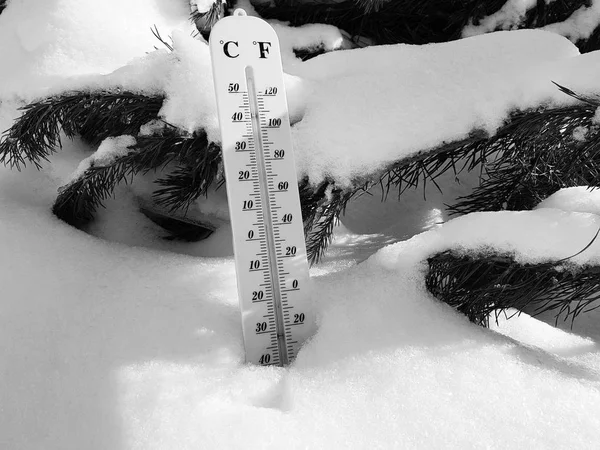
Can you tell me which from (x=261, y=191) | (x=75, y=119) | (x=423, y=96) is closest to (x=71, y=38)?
(x=75, y=119)

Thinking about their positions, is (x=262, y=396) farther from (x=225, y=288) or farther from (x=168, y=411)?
(x=225, y=288)

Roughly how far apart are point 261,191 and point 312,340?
0.84 feet

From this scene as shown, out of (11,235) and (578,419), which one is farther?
(11,235)

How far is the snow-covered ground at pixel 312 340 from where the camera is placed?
74 cm

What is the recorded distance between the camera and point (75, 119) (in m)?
1.01

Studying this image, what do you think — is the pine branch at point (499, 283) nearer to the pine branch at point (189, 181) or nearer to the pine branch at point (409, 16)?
the pine branch at point (189, 181)

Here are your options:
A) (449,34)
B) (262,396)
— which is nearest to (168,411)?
(262,396)

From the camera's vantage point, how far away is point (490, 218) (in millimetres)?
892

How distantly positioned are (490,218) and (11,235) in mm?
835

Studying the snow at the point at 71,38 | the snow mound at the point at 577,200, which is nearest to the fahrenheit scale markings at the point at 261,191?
the snow at the point at 71,38

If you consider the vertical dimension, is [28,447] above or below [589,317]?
above

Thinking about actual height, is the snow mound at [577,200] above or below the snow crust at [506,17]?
below

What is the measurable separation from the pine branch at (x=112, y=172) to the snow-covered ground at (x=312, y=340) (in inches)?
2.2

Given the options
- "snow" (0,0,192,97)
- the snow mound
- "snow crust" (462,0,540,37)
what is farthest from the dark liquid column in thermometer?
"snow crust" (462,0,540,37)
